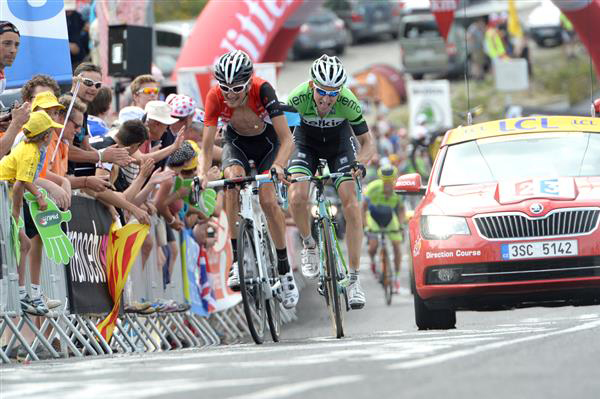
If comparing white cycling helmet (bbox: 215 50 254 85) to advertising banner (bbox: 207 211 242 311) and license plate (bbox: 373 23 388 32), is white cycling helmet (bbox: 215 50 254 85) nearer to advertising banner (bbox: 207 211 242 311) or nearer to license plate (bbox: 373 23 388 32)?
advertising banner (bbox: 207 211 242 311)

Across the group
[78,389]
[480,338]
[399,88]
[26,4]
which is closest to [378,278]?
[26,4]

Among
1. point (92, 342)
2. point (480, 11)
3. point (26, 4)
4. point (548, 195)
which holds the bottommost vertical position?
point (92, 342)

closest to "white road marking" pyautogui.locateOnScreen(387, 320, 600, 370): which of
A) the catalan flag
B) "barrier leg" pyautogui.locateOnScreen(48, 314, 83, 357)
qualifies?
"barrier leg" pyautogui.locateOnScreen(48, 314, 83, 357)

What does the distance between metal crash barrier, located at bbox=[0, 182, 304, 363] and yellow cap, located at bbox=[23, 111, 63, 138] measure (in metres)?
0.44

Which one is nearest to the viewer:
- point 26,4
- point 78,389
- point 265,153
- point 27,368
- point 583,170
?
point 78,389

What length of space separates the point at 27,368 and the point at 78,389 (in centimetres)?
198

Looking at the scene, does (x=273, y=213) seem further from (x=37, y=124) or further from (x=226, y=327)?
(x=226, y=327)

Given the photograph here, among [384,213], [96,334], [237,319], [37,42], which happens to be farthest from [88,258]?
[384,213]

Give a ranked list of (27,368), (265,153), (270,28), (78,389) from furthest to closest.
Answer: (270,28)
(265,153)
(27,368)
(78,389)

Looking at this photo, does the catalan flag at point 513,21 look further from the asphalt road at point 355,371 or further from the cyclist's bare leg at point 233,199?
the asphalt road at point 355,371

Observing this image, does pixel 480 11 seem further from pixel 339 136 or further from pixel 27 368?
pixel 27 368

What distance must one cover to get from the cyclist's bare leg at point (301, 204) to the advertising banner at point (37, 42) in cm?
291

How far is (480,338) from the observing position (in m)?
10.0

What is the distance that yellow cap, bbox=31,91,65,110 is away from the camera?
1168 cm
